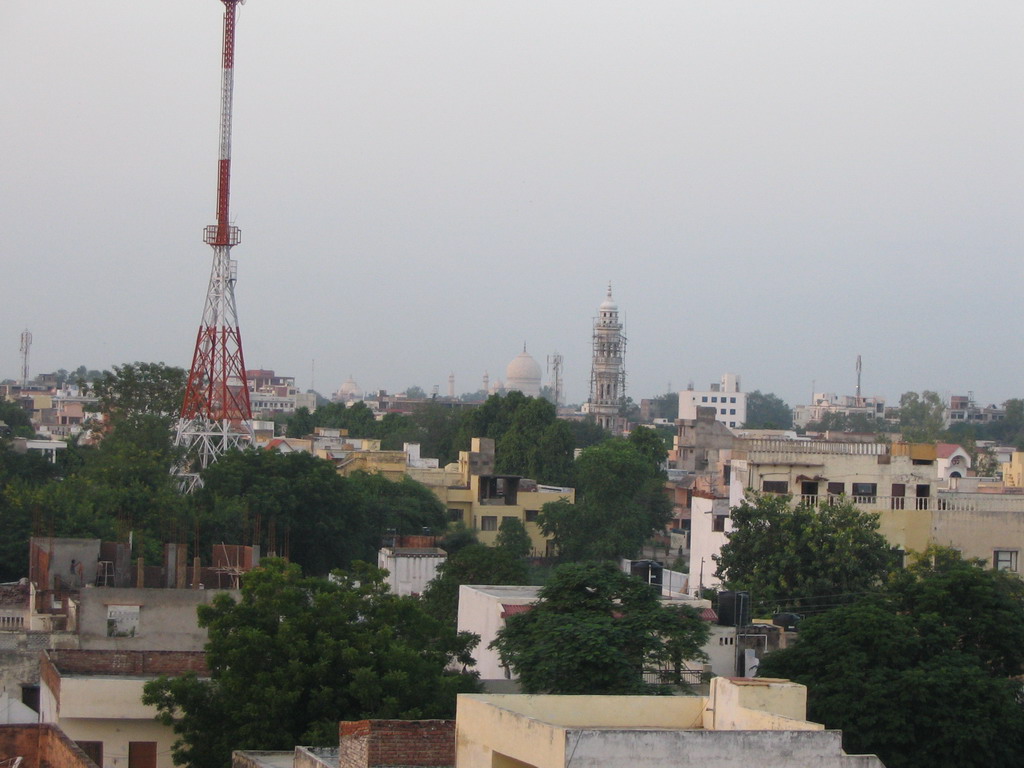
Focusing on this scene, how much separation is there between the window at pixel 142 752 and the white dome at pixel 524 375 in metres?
130

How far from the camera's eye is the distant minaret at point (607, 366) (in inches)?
5187

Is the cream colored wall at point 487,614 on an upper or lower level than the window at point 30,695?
upper

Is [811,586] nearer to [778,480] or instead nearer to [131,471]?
[778,480]

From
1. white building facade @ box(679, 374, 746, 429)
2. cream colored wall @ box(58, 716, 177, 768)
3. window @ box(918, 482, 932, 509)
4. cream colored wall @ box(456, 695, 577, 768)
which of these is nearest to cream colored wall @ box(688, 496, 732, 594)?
window @ box(918, 482, 932, 509)

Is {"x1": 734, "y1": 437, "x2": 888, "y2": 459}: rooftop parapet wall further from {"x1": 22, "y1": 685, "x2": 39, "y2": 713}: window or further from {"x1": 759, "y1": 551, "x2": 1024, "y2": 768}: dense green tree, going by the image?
{"x1": 22, "y1": 685, "x2": 39, "y2": 713}: window

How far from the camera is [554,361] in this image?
18675cm

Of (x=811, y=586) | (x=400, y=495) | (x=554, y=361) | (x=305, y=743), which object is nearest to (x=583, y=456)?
(x=400, y=495)

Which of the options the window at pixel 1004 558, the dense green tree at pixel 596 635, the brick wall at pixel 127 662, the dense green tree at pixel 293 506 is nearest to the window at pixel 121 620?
the brick wall at pixel 127 662

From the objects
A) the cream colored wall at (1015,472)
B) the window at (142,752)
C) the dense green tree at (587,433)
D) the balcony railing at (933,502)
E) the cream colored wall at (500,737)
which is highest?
the dense green tree at (587,433)

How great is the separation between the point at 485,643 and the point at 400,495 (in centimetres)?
2920

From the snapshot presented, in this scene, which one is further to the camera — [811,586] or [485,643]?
[811,586]

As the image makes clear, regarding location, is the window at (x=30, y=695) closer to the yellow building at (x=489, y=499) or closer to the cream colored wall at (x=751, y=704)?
the cream colored wall at (x=751, y=704)

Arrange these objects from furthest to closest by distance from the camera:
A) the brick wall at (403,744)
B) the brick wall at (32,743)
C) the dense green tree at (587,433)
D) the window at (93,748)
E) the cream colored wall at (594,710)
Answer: the dense green tree at (587,433)
the window at (93,748)
the brick wall at (32,743)
the brick wall at (403,744)
the cream colored wall at (594,710)

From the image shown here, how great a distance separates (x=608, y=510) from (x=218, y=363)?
1313cm
